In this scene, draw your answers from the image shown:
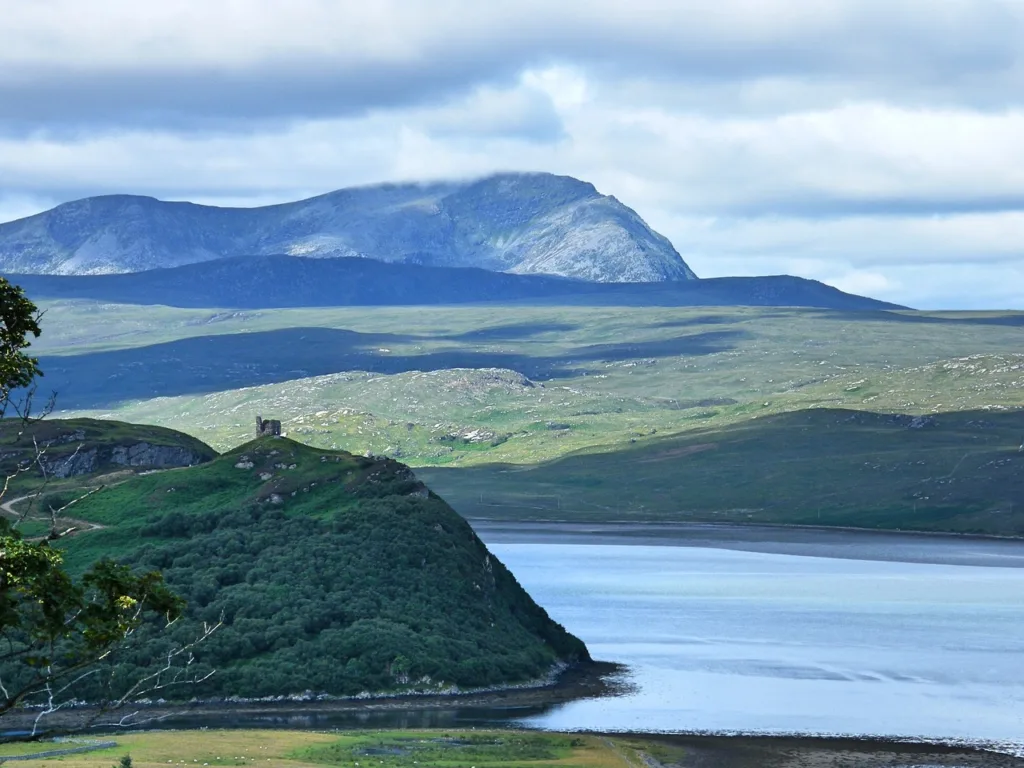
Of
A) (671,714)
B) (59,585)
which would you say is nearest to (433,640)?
(671,714)

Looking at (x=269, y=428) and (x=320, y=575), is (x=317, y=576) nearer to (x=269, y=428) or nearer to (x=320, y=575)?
(x=320, y=575)

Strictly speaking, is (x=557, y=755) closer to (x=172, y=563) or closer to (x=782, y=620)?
(x=172, y=563)

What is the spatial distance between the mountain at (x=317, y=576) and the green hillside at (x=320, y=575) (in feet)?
0.49

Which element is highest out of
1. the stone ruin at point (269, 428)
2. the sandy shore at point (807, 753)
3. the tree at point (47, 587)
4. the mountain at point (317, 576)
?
the tree at point (47, 587)

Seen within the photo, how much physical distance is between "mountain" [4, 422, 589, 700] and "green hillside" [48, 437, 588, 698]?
15 cm

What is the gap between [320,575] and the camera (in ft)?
492

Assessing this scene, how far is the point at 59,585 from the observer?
40281 mm

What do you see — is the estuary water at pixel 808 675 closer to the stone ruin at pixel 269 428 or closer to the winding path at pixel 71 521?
the stone ruin at pixel 269 428

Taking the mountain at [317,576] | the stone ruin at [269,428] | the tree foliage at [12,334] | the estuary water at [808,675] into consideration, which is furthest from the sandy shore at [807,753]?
the tree foliage at [12,334]

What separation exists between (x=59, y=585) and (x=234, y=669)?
324 feet

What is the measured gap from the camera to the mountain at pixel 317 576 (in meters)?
139

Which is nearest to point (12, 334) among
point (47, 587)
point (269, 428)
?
point (47, 587)

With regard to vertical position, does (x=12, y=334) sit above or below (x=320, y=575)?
above

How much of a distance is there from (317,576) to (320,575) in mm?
432
